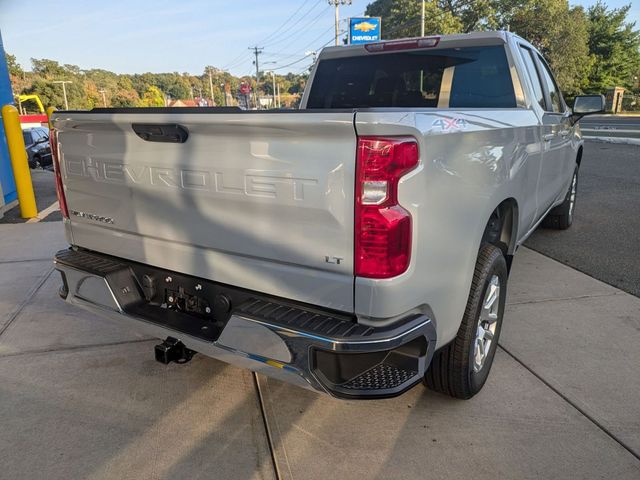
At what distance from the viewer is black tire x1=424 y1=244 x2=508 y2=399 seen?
2.46 m

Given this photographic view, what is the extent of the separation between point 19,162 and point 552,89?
7244 mm

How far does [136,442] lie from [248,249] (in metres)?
1.16

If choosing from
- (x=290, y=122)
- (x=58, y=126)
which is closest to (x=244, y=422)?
(x=290, y=122)

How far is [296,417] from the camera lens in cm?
261

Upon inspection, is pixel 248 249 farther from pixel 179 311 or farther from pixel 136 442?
pixel 136 442

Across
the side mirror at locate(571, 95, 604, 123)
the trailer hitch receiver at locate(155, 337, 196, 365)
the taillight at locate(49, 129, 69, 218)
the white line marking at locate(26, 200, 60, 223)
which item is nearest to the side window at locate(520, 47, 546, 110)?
A: the side mirror at locate(571, 95, 604, 123)

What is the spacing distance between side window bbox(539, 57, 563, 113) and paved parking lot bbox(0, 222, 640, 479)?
2257mm

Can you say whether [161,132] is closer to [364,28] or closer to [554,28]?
[364,28]

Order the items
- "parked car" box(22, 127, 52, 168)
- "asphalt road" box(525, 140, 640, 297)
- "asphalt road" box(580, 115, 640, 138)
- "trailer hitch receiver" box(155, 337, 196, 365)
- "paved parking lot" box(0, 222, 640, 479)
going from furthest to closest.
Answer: "asphalt road" box(580, 115, 640, 138) → "parked car" box(22, 127, 52, 168) → "asphalt road" box(525, 140, 640, 297) → "trailer hitch receiver" box(155, 337, 196, 365) → "paved parking lot" box(0, 222, 640, 479)

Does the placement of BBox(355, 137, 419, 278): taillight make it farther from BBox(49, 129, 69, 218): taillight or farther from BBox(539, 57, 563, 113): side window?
BBox(539, 57, 563, 113): side window

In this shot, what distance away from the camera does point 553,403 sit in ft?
8.93

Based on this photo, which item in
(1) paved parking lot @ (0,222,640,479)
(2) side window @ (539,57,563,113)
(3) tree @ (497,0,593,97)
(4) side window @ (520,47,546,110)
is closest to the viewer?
(1) paved parking lot @ (0,222,640,479)

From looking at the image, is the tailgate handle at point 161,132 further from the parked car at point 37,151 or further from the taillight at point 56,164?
the parked car at point 37,151

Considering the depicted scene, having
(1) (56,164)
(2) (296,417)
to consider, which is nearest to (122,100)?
(1) (56,164)
